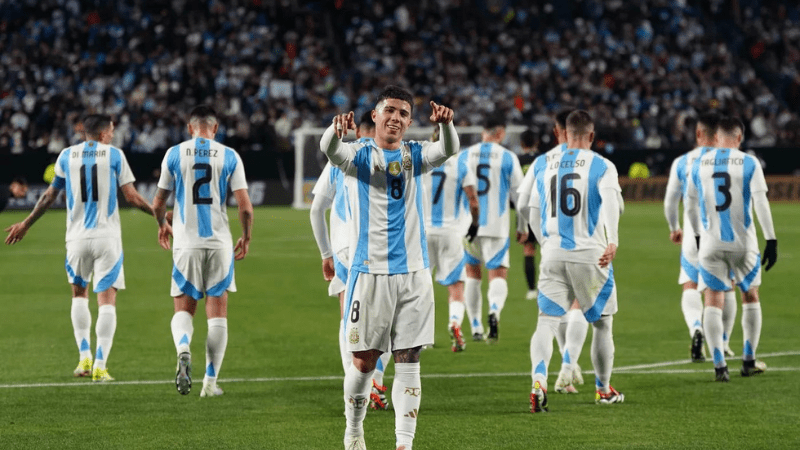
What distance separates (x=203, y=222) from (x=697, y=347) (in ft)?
15.5

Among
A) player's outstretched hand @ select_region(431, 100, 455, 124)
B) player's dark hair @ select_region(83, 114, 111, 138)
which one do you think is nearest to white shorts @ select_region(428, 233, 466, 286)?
player's dark hair @ select_region(83, 114, 111, 138)

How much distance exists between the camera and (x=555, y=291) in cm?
869

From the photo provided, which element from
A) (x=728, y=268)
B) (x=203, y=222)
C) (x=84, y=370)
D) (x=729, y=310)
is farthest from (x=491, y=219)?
(x=84, y=370)

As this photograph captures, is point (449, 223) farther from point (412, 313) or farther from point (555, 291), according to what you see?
point (412, 313)

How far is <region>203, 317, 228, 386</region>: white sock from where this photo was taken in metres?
9.18

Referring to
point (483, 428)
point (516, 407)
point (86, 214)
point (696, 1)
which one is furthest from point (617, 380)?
point (696, 1)

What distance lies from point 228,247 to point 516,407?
2466 mm

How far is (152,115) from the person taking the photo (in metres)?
33.9

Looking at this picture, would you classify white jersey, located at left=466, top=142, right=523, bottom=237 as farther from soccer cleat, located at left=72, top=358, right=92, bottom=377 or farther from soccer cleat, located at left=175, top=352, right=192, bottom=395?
soccer cleat, located at left=175, top=352, right=192, bottom=395

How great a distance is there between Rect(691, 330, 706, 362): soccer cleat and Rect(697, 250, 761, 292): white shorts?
3.51 feet

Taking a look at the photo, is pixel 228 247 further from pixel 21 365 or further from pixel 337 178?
pixel 21 365

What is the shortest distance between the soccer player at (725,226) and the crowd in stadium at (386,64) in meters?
23.2

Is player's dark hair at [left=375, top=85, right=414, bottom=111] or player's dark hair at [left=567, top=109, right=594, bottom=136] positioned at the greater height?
player's dark hair at [left=375, top=85, right=414, bottom=111]

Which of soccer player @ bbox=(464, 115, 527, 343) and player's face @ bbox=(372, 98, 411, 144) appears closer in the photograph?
player's face @ bbox=(372, 98, 411, 144)
